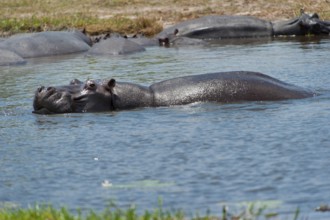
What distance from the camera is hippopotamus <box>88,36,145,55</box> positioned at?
16781 mm

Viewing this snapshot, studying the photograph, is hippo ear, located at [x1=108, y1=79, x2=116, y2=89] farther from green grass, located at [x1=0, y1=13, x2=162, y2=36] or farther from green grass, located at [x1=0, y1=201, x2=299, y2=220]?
green grass, located at [x1=0, y1=13, x2=162, y2=36]

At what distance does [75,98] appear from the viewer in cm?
940

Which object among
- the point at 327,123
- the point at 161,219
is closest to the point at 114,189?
the point at 161,219

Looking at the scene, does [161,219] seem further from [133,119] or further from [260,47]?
[260,47]

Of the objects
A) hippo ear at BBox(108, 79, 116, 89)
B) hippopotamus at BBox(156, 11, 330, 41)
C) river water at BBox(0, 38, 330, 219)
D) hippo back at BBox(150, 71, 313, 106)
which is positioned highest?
hippo ear at BBox(108, 79, 116, 89)

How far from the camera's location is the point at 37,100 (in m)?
9.38

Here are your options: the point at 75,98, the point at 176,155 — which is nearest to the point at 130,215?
the point at 176,155

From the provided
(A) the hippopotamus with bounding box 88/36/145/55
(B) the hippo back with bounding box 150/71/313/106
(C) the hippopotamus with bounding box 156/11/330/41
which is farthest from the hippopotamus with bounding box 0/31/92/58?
(B) the hippo back with bounding box 150/71/313/106

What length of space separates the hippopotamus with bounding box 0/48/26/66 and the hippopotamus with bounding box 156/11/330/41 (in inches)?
158

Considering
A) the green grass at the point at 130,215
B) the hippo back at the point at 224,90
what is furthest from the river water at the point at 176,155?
the green grass at the point at 130,215

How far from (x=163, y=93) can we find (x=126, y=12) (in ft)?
41.6

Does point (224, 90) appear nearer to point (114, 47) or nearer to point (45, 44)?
point (114, 47)

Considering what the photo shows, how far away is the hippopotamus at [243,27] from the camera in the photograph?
1927 cm

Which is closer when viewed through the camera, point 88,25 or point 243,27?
point 243,27
